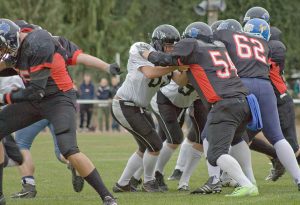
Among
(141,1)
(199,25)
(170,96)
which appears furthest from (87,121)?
(199,25)

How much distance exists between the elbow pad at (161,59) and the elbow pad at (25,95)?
1.45 m

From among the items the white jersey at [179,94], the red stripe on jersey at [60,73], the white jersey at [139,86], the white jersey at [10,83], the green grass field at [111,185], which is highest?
the red stripe on jersey at [60,73]

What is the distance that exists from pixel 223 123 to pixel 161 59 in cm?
94

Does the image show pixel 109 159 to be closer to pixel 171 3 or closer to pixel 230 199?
pixel 230 199

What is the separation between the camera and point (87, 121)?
27203mm

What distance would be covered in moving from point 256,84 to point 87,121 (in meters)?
17.3

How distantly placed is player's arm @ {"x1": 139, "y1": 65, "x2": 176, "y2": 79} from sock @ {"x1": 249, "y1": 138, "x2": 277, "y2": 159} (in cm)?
256

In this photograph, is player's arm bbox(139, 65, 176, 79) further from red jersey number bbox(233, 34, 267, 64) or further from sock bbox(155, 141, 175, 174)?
sock bbox(155, 141, 175, 174)

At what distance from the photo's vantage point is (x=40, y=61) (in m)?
8.82

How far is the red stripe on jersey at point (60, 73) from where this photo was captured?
920 centimetres

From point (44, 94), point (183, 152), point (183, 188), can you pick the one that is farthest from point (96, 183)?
point (183, 152)

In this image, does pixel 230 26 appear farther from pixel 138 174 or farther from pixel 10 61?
pixel 10 61

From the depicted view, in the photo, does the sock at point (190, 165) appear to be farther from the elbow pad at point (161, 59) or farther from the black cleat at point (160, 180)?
the elbow pad at point (161, 59)

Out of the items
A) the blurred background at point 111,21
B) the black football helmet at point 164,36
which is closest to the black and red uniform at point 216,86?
the black football helmet at point 164,36
